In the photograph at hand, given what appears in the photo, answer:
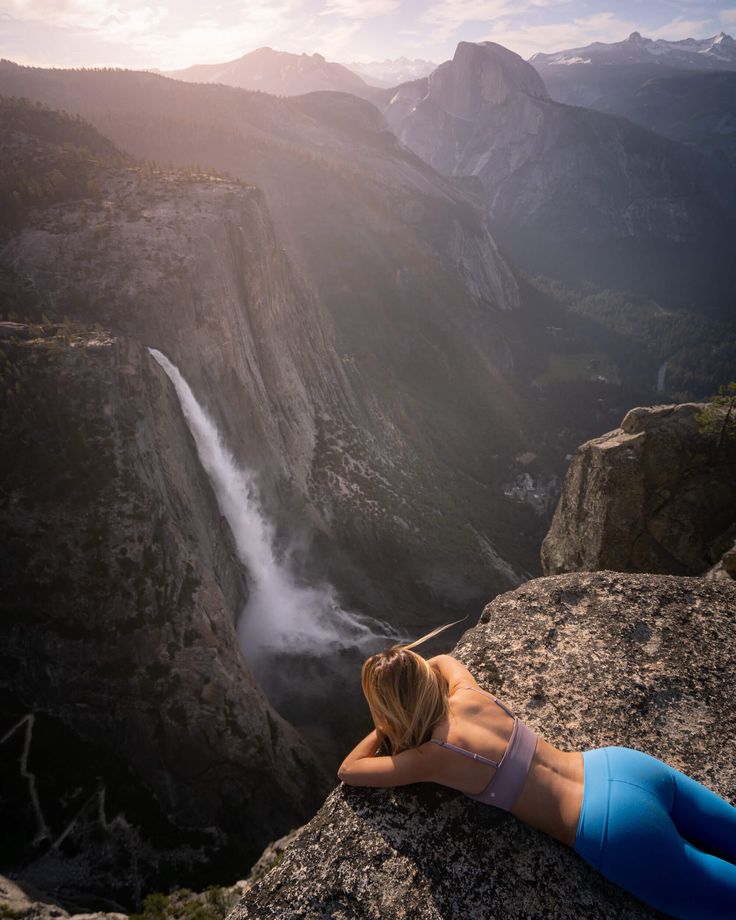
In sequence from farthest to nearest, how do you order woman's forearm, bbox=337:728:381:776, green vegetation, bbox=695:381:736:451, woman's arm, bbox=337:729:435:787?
green vegetation, bbox=695:381:736:451
woman's forearm, bbox=337:728:381:776
woman's arm, bbox=337:729:435:787

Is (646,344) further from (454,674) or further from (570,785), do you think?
(570,785)

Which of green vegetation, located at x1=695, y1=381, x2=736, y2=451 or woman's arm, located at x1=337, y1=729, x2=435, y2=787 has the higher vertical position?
green vegetation, located at x1=695, y1=381, x2=736, y2=451

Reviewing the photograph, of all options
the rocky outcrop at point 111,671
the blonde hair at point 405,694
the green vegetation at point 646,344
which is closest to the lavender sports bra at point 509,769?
the blonde hair at point 405,694

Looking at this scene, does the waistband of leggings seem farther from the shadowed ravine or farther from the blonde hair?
the shadowed ravine

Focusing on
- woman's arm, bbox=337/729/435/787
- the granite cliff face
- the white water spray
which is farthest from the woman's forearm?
the granite cliff face

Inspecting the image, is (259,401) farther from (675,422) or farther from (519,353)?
(519,353)

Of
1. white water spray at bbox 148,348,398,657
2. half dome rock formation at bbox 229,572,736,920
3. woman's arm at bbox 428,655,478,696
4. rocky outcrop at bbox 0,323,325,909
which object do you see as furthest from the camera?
white water spray at bbox 148,348,398,657

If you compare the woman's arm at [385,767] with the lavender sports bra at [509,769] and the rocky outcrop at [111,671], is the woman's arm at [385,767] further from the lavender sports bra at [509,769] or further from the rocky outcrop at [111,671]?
the rocky outcrop at [111,671]

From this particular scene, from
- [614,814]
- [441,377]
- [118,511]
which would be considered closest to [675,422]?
[614,814]

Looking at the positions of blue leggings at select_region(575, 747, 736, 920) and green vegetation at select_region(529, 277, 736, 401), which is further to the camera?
green vegetation at select_region(529, 277, 736, 401)
